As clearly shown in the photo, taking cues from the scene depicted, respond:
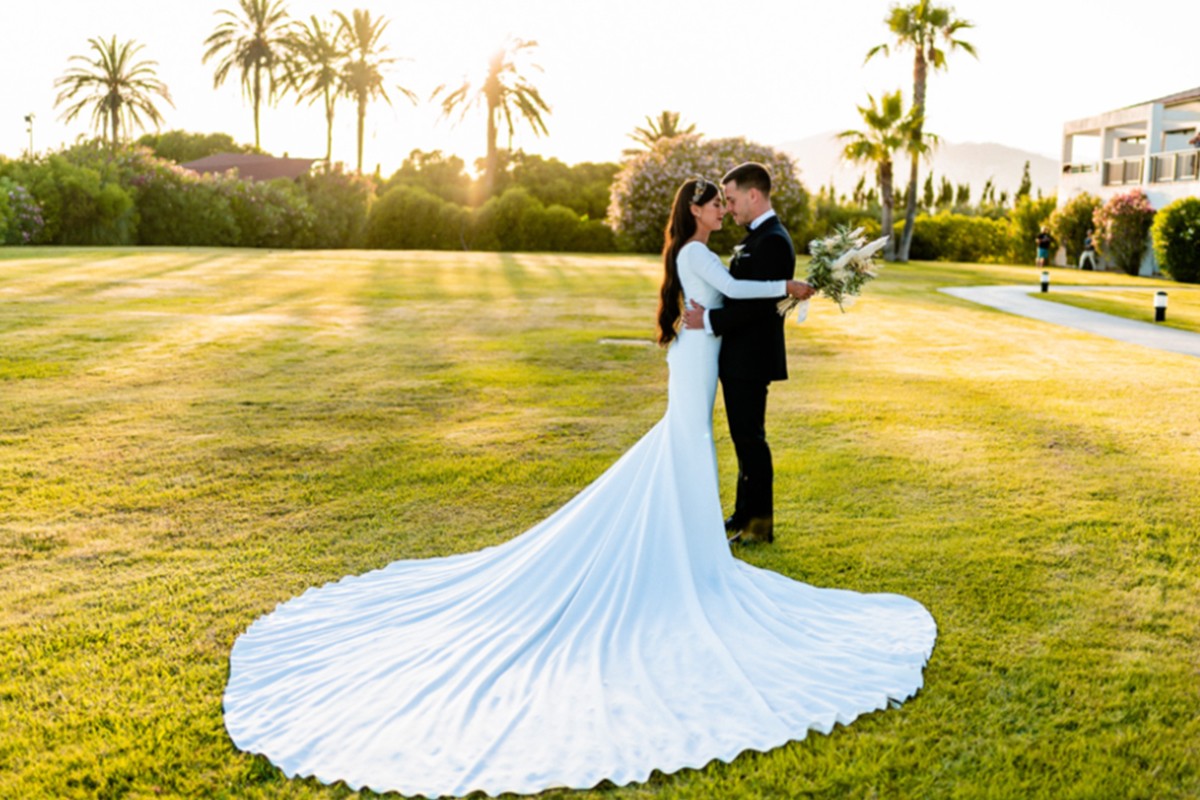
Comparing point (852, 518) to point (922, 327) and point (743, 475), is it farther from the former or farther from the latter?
point (922, 327)

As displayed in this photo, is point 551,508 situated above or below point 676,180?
below

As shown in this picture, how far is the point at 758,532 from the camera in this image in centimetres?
664

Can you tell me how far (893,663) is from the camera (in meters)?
4.71

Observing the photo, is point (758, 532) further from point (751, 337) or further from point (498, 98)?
point (498, 98)

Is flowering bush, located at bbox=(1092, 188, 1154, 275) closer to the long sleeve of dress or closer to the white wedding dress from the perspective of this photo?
the long sleeve of dress

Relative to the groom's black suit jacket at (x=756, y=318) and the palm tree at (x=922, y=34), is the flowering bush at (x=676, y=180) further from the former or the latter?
the groom's black suit jacket at (x=756, y=318)

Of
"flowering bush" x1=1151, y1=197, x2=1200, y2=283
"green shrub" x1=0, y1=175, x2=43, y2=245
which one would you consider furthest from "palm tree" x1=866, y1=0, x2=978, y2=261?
"green shrub" x1=0, y1=175, x2=43, y2=245

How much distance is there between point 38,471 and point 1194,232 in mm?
33195

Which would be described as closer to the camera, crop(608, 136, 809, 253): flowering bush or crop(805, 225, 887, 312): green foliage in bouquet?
crop(805, 225, 887, 312): green foliage in bouquet

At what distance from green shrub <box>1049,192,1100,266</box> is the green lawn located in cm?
2816

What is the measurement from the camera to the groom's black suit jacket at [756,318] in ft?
A: 19.0

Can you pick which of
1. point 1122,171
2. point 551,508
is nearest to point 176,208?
point 1122,171

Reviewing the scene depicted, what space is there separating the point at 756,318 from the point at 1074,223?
41837 mm

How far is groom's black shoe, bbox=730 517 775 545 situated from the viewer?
261 inches
